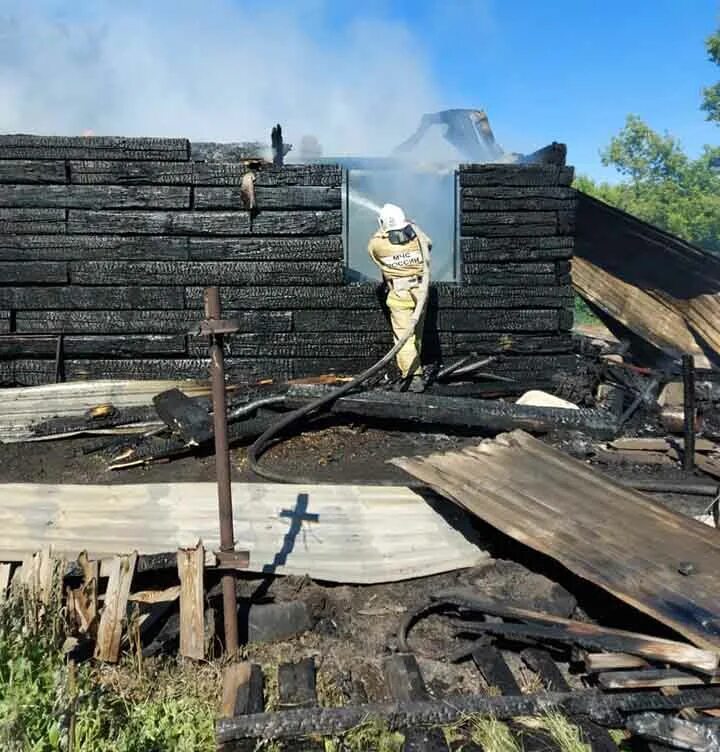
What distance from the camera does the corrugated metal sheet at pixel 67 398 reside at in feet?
24.5

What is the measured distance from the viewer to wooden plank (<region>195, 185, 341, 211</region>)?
26.7 ft

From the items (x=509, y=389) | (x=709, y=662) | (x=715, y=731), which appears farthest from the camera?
(x=509, y=389)

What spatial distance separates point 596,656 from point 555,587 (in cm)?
91

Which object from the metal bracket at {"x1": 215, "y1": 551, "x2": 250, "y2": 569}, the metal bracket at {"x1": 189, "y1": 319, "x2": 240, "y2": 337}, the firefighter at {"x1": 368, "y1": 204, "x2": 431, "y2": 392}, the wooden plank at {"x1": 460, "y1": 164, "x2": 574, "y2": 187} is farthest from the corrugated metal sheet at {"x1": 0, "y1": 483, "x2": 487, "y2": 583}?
the wooden plank at {"x1": 460, "y1": 164, "x2": 574, "y2": 187}

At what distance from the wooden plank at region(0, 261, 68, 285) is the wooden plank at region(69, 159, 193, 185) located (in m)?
1.03

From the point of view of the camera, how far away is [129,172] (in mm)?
8070

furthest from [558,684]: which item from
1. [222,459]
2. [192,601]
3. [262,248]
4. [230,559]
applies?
[262,248]

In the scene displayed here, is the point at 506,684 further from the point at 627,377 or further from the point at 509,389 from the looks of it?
the point at 627,377

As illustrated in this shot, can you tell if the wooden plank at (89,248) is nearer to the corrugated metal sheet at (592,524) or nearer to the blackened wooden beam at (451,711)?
the corrugated metal sheet at (592,524)

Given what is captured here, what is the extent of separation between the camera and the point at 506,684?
3637 mm

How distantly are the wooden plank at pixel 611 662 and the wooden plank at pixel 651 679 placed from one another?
74mm

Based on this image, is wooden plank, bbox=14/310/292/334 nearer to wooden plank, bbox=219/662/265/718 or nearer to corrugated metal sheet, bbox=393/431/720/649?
corrugated metal sheet, bbox=393/431/720/649

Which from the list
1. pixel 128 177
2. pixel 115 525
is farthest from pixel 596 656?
pixel 128 177

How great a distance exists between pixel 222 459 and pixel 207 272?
16.2 ft
